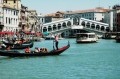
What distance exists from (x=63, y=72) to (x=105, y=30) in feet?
169

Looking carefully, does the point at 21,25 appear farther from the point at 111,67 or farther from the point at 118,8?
the point at 111,67

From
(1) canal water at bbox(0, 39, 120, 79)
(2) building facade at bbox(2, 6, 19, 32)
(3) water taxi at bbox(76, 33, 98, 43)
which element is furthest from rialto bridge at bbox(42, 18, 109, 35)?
(1) canal water at bbox(0, 39, 120, 79)

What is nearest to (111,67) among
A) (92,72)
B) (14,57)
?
(92,72)

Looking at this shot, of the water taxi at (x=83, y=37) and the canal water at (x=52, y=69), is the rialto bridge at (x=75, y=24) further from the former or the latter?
the canal water at (x=52, y=69)

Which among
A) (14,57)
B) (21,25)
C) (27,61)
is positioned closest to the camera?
(27,61)

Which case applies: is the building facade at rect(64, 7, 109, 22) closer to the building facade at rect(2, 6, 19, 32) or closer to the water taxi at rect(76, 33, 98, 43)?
the building facade at rect(2, 6, 19, 32)

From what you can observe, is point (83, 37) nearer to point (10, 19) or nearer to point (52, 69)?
point (10, 19)

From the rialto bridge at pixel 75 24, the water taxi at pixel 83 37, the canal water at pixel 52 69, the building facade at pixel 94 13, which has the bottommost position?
the canal water at pixel 52 69

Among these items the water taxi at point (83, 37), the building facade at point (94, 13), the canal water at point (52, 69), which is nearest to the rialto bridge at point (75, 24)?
the building facade at point (94, 13)

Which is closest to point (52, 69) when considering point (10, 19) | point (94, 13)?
→ point (10, 19)

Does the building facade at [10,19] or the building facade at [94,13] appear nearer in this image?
the building facade at [10,19]

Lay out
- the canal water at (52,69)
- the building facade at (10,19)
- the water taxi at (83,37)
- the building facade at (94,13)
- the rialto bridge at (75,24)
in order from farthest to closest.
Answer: the building facade at (94,13) < the rialto bridge at (75,24) < the building facade at (10,19) < the water taxi at (83,37) < the canal water at (52,69)

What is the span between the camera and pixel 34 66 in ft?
51.8

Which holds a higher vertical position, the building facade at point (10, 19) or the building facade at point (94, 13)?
the building facade at point (94, 13)
